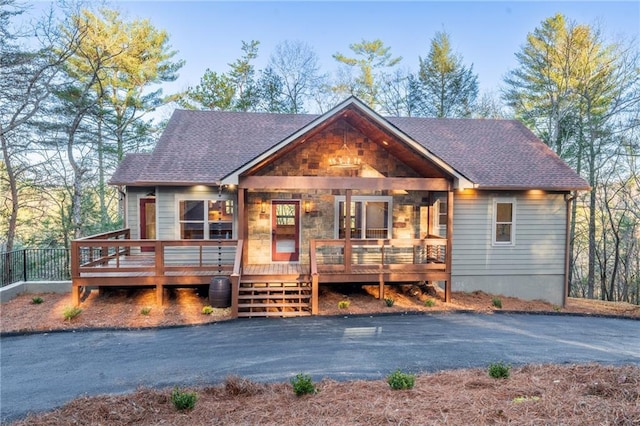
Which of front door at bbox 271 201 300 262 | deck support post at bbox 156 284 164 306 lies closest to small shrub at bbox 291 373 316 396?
deck support post at bbox 156 284 164 306

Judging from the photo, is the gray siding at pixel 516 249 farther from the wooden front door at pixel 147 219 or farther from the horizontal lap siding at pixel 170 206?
the wooden front door at pixel 147 219

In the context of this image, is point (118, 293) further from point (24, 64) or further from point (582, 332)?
point (582, 332)

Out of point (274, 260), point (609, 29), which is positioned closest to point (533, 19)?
point (609, 29)

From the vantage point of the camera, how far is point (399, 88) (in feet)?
77.7

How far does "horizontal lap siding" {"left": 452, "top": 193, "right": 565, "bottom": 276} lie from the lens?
10.7 meters

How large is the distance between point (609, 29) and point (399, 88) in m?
11.0

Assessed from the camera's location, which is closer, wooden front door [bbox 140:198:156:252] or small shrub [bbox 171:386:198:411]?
small shrub [bbox 171:386:198:411]

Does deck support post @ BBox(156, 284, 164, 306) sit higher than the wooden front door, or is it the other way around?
the wooden front door

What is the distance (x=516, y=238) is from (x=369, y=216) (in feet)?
15.0

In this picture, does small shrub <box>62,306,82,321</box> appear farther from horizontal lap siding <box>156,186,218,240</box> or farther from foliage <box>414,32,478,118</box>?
foliage <box>414,32,478,118</box>

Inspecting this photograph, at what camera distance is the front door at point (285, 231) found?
10625 millimetres

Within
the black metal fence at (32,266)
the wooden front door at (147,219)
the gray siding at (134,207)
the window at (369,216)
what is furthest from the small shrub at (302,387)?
the black metal fence at (32,266)

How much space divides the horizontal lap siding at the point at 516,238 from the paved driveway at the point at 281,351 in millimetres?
2814

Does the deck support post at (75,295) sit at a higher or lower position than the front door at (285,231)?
lower
